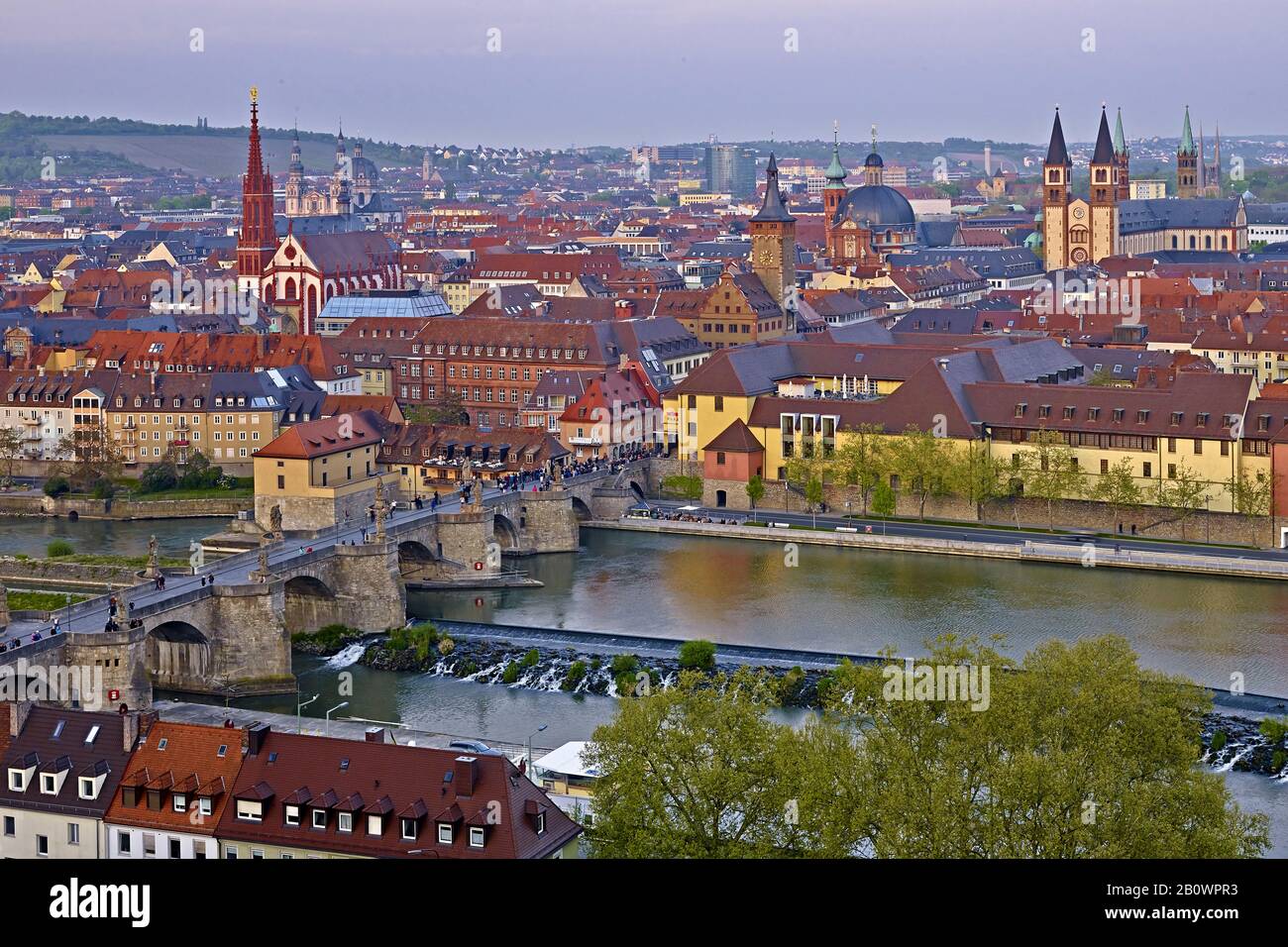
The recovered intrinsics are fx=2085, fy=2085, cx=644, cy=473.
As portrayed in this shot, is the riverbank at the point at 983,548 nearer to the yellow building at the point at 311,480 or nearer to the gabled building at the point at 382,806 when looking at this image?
the yellow building at the point at 311,480

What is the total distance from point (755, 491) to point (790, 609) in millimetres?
9881

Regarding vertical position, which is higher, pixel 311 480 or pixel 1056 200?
pixel 1056 200

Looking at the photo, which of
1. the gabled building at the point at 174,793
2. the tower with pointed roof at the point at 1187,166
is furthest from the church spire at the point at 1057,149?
the gabled building at the point at 174,793

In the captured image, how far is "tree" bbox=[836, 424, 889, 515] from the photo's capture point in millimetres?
43906

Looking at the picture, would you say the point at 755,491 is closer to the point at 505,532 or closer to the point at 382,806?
the point at 505,532

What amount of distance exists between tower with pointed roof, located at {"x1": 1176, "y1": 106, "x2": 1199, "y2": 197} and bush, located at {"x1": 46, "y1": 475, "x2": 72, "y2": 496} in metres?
90.8

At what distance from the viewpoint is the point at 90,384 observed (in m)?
51.5

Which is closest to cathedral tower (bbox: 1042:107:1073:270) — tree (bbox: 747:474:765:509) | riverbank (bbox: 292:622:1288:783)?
tree (bbox: 747:474:765:509)

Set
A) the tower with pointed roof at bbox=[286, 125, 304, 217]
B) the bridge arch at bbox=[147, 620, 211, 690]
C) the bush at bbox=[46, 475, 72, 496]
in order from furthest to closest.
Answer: the tower with pointed roof at bbox=[286, 125, 304, 217] < the bush at bbox=[46, 475, 72, 496] < the bridge arch at bbox=[147, 620, 211, 690]

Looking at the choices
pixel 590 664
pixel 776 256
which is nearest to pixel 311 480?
pixel 590 664

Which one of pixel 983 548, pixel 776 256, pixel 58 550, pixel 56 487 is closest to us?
pixel 58 550

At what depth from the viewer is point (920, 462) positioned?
43188 millimetres

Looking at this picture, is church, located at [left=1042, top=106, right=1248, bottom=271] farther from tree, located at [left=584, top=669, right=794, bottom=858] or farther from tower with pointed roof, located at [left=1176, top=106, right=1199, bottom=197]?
tree, located at [left=584, top=669, right=794, bottom=858]

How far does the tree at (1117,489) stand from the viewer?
41562mm
